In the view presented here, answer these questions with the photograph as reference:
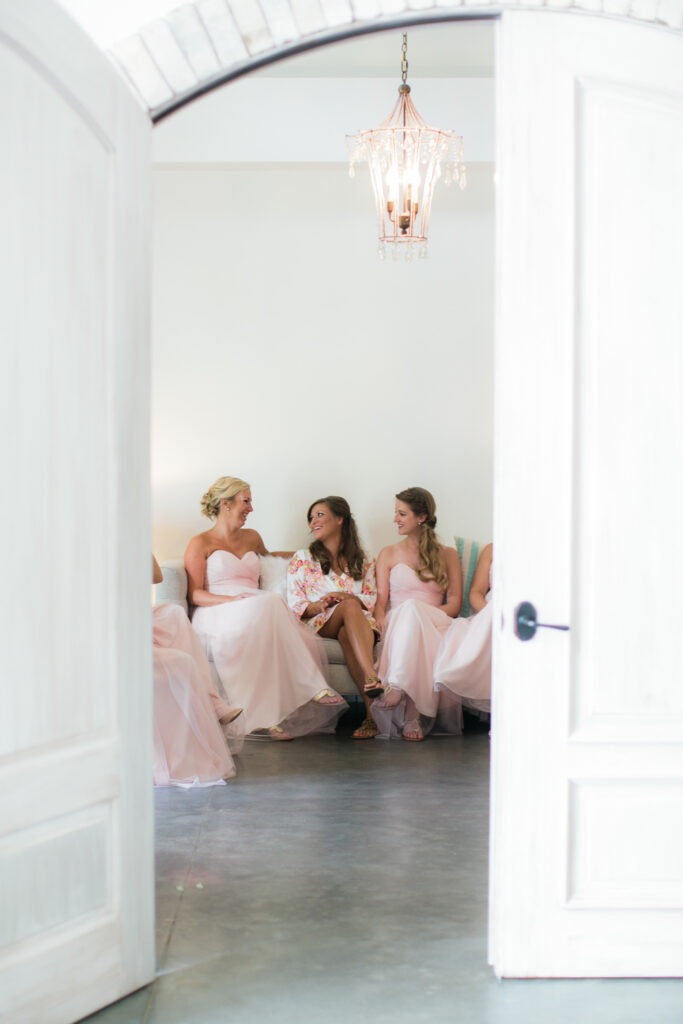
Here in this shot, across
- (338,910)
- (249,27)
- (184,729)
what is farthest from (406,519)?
(249,27)

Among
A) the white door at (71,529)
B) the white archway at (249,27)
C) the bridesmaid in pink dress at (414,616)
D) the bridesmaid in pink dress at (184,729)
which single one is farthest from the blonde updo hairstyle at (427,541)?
the white archway at (249,27)

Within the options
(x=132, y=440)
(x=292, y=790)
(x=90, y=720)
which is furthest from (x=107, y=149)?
(x=292, y=790)

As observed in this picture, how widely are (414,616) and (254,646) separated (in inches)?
33.1

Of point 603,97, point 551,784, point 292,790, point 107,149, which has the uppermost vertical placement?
point 603,97

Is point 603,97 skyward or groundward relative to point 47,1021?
skyward

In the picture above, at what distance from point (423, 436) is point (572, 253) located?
3997mm

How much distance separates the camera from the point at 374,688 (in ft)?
17.2

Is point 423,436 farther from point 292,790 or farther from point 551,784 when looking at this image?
point 551,784

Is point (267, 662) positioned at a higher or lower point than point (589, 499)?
lower

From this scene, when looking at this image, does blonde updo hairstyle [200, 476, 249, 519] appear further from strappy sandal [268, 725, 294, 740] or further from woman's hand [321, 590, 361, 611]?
strappy sandal [268, 725, 294, 740]

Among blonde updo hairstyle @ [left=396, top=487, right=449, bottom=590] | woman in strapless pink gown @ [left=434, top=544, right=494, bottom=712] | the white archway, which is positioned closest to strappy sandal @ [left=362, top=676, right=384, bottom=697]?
woman in strapless pink gown @ [left=434, top=544, right=494, bottom=712]

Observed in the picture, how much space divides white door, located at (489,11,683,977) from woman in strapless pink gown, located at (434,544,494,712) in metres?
2.59

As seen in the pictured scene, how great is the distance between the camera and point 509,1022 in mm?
2293

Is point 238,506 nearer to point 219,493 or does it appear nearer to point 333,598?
point 219,493
